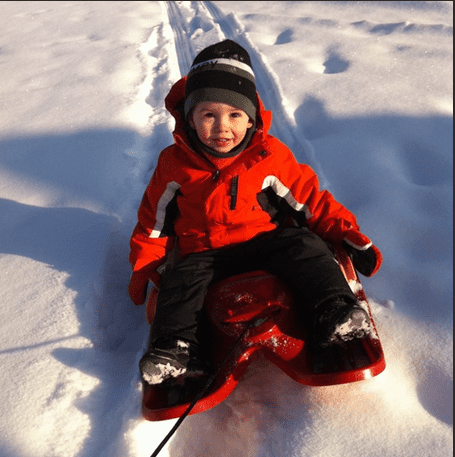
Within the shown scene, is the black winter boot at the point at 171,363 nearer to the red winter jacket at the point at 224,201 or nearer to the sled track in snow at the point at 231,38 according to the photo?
the red winter jacket at the point at 224,201

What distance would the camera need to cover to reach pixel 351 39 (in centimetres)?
409

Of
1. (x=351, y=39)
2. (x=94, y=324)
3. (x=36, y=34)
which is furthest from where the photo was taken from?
(x=36, y=34)

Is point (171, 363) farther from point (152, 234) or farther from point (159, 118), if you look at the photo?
point (159, 118)

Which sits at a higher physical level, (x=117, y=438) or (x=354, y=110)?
(x=117, y=438)

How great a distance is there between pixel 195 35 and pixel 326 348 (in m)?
4.08

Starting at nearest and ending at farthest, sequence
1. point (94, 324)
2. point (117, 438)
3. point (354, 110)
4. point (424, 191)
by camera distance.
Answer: point (117, 438) < point (94, 324) < point (424, 191) < point (354, 110)

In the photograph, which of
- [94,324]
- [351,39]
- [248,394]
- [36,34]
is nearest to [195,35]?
[351,39]

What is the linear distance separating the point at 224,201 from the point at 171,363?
0.61m

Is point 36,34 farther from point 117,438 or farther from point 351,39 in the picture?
point 117,438

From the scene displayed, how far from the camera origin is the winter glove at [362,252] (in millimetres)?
1556

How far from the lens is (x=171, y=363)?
4.21ft

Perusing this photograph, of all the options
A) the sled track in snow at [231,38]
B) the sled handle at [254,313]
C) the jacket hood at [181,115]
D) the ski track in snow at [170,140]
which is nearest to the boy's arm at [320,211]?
the jacket hood at [181,115]

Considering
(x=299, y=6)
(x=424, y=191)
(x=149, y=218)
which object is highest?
(x=149, y=218)

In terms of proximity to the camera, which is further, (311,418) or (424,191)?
(424,191)
